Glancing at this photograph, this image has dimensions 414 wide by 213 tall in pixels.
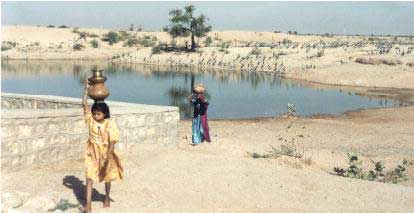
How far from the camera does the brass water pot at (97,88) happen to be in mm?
6941

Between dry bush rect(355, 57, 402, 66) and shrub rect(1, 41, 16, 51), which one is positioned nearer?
dry bush rect(355, 57, 402, 66)

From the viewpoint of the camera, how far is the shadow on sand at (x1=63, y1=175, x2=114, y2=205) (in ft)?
25.0

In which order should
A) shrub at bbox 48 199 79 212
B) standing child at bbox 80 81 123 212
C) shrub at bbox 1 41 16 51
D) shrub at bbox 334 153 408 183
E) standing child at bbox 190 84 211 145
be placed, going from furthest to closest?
shrub at bbox 1 41 16 51, standing child at bbox 190 84 211 145, shrub at bbox 334 153 408 183, shrub at bbox 48 199 79 212, standing child at bbox 80 81 123 212

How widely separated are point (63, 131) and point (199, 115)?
163 inches

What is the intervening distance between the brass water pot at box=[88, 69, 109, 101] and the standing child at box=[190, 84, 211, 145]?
18.2ft

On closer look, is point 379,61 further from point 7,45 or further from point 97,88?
point 7,45

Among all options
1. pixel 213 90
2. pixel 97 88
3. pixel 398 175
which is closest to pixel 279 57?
pixel 213 90

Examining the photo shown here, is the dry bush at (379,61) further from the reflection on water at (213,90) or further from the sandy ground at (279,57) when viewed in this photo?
the reflection on water at (213,90)

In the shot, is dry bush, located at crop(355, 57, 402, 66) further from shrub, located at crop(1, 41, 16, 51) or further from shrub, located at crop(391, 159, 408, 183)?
shrub, located at crop(1, 41, 16, 51)

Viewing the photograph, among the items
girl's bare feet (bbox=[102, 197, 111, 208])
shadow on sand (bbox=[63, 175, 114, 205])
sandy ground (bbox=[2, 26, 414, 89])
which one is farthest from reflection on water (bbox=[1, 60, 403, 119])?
girl's bare feet (bbox=[102, 197, 111, 208])

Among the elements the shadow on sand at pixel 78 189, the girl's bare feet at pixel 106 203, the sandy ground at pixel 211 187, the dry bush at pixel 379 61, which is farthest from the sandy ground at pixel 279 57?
the girl's bare feet at pixel 106 203

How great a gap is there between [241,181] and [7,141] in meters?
3.55

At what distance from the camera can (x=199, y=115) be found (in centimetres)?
1270

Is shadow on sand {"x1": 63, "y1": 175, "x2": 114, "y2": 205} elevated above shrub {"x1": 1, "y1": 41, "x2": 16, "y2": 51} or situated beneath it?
situated beneath
